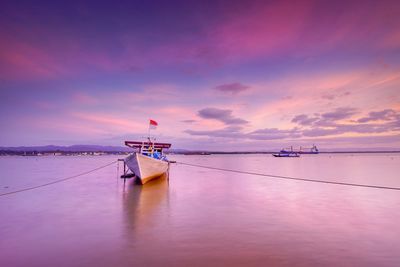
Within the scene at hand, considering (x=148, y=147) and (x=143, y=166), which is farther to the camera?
(x=148, y=147)

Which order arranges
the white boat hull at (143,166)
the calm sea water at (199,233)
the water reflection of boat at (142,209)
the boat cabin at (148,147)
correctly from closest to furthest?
the calm sea water at (199,233), the water reflection of boat at (142,209), the white boat hull at (143,166), the boat cabin at (148,147)

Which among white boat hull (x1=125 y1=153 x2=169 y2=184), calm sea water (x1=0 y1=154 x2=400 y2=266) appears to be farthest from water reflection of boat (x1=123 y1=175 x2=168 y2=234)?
white boat hull (x1=125 y1=153 x2=169 y2=184)

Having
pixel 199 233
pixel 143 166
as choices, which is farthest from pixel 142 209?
pixel 143 166

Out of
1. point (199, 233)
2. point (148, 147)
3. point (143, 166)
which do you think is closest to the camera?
point (199, 233)

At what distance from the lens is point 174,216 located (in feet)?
41.7

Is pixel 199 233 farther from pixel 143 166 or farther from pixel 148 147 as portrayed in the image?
pixel 148 147

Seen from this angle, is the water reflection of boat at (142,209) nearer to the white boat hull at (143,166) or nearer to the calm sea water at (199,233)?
the calm sea water at (199,233)

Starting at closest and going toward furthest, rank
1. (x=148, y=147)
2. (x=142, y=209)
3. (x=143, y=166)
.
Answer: (x=142, y=209) < (x=143, y=166) < (x=148, y=147)

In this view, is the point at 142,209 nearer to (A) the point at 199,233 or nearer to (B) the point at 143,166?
(A) the point at 199,233

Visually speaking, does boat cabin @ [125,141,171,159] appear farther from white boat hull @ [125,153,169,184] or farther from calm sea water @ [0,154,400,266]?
calm sea water @ [0,154,400,266]

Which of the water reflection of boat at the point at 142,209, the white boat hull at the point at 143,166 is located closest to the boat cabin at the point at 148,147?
the white boat hull at the point at 143,166

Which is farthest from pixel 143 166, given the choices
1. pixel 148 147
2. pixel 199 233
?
pixel 199 233

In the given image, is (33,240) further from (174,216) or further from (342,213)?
(342,213)

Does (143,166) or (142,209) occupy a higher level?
(143,166)
